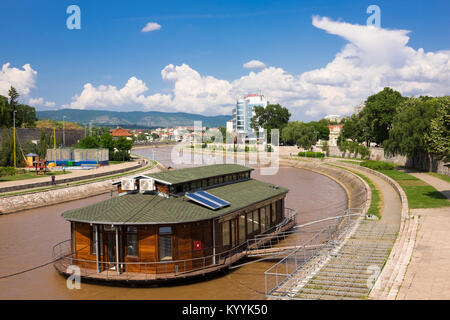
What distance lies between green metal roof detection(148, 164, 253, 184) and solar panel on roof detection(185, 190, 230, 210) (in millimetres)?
951

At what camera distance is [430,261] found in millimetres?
17656

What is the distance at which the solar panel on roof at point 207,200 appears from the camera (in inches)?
790

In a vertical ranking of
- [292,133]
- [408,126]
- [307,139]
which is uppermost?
[292,133]

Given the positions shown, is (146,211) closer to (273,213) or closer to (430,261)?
(273,213)

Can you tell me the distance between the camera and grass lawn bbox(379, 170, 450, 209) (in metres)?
30.4

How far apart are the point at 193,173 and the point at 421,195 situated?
2134 centimetres

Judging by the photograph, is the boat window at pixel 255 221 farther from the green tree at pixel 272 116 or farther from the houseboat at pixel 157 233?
the green tree at pixel 272 116

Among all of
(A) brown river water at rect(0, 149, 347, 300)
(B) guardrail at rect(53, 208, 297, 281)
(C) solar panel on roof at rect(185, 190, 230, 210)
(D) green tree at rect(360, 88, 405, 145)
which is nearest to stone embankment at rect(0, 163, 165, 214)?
(A) brown river water at rect(0, 149, 347, 300)

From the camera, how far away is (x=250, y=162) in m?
106

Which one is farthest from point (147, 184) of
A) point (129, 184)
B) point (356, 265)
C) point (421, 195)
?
point (421, 195)

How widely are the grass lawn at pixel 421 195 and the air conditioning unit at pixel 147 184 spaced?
1952cm

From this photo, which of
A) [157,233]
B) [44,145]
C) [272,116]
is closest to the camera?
[157,233]

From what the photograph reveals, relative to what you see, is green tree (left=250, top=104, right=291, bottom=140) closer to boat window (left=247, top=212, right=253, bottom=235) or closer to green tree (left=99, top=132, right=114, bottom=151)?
green tree (left=99, top=132, right=114, bottom=151)
